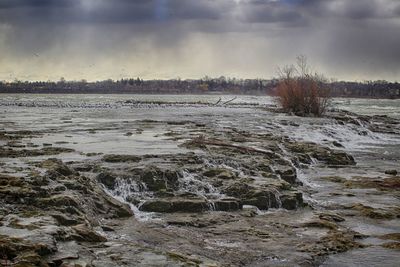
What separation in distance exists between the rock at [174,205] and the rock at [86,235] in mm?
3108

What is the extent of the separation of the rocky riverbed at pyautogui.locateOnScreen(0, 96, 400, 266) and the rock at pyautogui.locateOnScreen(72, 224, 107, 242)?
0.03 meters

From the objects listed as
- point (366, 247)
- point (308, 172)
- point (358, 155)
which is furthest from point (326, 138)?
point (366, 247)

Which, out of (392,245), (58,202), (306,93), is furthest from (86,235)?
(306,93)

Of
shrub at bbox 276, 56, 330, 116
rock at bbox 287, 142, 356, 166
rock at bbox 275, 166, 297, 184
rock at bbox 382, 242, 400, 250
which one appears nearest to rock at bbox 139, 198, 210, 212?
rock at bbox 382, 242, 400, 250

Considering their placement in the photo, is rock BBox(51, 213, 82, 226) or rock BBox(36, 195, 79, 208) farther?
rock BBox(36, 195, 79, 208)

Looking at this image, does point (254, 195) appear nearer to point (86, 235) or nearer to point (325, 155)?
point (86, 235)

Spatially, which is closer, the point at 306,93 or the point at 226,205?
the point at 226,205

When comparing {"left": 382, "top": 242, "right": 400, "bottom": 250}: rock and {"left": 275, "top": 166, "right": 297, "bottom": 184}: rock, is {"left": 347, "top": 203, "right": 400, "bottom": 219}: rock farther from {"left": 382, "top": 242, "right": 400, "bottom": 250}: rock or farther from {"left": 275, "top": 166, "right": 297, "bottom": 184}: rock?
{"left": 275, "top": 166, "right": 297, "bottom": 184}: rock

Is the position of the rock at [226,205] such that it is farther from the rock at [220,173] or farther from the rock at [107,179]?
the rock at [107,179]

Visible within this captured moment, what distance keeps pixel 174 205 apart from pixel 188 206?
13.5 inches

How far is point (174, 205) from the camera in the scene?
12.7 meters

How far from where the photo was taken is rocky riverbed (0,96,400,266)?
9008 millimetres

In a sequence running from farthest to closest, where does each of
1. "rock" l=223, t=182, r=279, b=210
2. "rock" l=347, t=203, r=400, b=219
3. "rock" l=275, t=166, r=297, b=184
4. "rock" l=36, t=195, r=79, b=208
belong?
"rock" l=275, t=166, r=297, b=184
"rock" l=223, t=182, r=279, b=210
"rock" l=347, t=203, r=400, b=219
"rock" l=36, t=195, r=79, b=208

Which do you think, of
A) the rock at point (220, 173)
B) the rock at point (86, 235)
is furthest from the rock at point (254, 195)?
the rock at point (86, 235)
